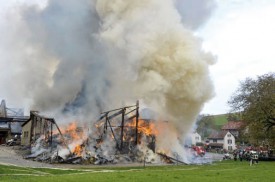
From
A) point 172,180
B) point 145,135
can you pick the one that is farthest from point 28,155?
point 172,180

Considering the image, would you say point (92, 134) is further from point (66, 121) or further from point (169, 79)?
point (169, 79)

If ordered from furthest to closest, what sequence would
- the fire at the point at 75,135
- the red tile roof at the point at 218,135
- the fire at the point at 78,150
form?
the red tile roof at the point at 218,135 → the fire at the point at 75,135 → the fire at the point at 78,150

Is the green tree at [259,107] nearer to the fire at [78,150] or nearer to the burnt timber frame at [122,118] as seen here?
the burnt timber frame at [122,118]

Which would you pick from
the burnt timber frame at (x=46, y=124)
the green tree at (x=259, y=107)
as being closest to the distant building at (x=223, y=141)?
the green tree at (x=259, y=107)

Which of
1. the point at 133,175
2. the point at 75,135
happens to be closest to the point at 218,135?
the point at 75,135

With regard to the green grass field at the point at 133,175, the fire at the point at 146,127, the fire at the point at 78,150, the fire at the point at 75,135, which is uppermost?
the fire at the point at 146,127

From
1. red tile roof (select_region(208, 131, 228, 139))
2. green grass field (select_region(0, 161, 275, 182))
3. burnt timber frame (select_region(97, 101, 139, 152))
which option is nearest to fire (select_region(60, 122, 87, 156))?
burnt timber frame (select_region(97, 101, 139, 152))

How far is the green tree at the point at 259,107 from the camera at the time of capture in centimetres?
4897

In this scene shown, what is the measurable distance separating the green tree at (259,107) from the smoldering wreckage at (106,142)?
1215cm

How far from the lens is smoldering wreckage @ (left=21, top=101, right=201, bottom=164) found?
133 feet

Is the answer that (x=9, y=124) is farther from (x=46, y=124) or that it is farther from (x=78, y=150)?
(x=78, y=150)

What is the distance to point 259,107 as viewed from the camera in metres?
49.0

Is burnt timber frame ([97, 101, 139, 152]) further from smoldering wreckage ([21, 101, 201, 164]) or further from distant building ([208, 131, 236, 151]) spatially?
distant building ([208, 131, 236, 151])

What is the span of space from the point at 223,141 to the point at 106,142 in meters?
74.1
